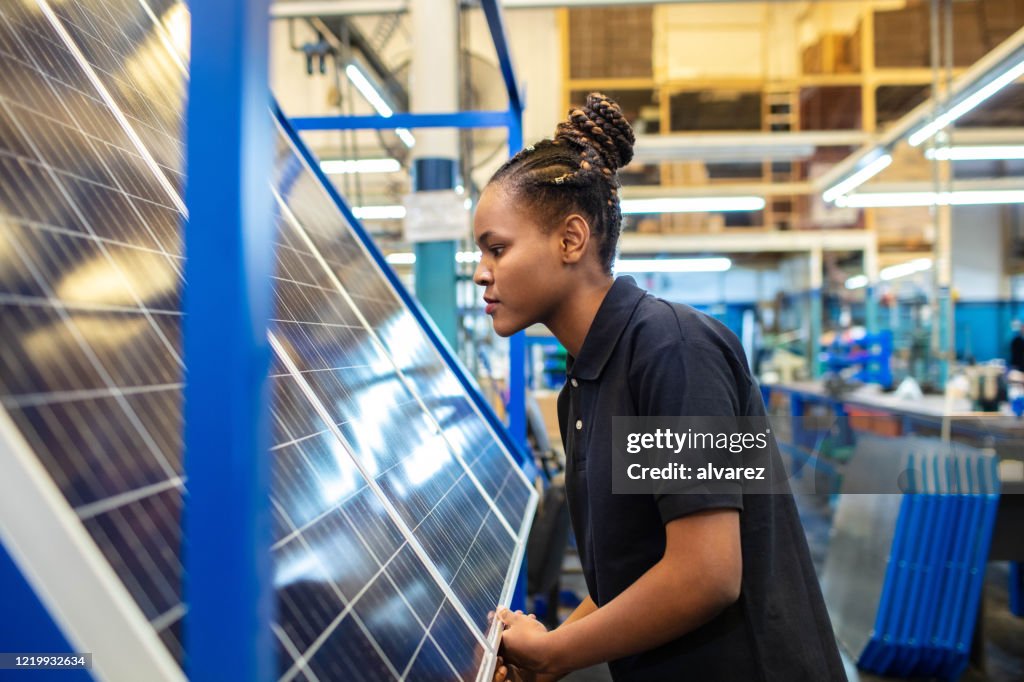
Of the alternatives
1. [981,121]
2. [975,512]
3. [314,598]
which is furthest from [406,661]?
[981,121]

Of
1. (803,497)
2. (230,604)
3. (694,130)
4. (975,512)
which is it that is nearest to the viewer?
(230,604)

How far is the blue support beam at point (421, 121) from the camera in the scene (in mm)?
2941

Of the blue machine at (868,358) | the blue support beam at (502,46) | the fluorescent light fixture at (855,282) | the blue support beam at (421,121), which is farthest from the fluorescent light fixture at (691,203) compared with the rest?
the blue support beam at (421,121)

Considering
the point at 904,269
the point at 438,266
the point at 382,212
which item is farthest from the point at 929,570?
the point at 904,269

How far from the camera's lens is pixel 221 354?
0.54 meters

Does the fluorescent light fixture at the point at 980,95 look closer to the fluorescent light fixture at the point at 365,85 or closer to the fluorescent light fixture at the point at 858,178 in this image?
the fluorescent light fixture at the point at 858,178

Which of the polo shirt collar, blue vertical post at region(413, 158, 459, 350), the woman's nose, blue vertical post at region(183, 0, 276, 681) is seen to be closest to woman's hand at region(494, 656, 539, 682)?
the polo shirt collar

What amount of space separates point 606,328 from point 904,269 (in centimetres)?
1703

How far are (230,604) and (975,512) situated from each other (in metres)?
4.76

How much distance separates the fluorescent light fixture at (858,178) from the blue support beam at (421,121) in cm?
721

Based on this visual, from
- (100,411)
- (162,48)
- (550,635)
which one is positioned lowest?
(550,635)

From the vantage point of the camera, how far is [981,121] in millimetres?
13688

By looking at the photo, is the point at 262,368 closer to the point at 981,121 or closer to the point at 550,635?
the point at 550,635

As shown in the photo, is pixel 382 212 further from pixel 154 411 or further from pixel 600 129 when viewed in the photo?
pixel 154 411
